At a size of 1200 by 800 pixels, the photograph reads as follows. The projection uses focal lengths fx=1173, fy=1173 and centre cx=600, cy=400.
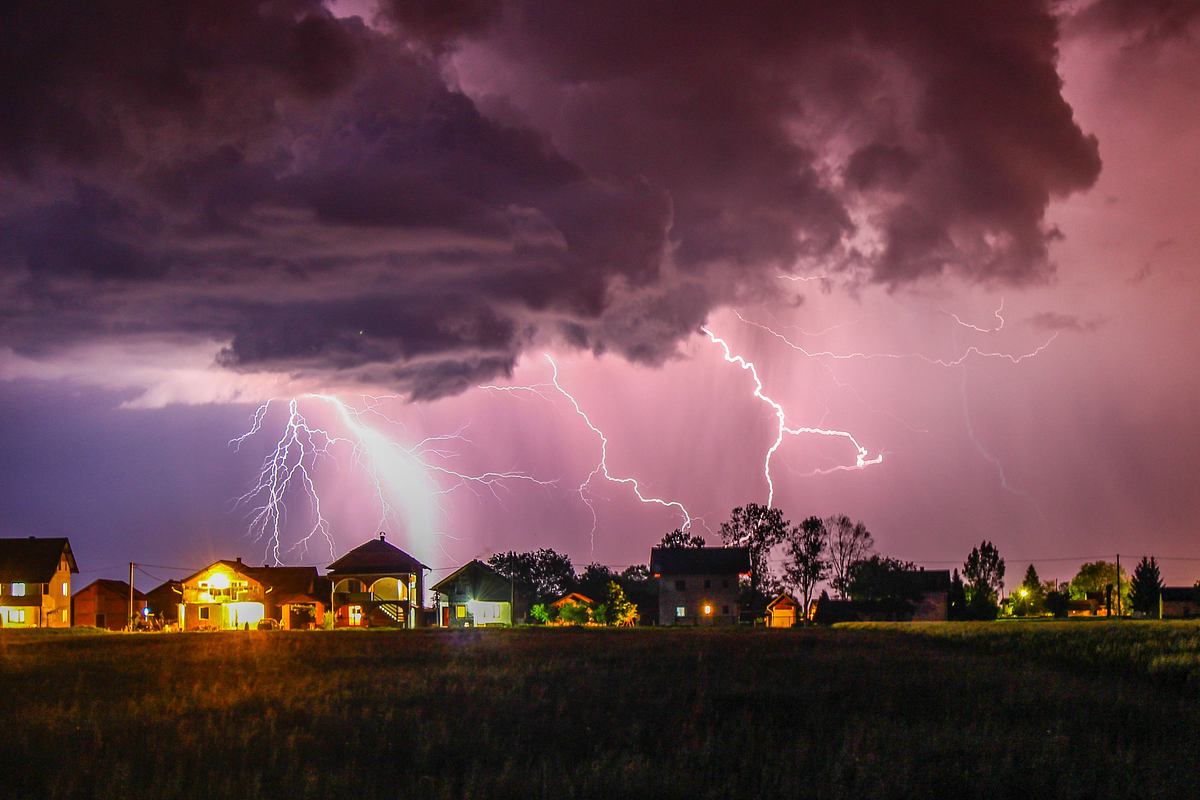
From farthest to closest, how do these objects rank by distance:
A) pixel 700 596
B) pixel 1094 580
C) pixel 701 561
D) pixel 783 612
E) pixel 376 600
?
pixel 1094 580 < pixel 701 561 < pixel 700 596 < pixel 783 612 < pixel 376 600

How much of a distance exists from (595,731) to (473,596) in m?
83.0

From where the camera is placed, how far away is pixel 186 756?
12.4m

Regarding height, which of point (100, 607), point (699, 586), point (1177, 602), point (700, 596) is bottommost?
point (1177, 602)

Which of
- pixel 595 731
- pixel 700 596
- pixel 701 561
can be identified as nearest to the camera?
pixel 595 731

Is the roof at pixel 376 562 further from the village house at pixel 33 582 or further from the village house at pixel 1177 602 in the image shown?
the village house at pixel 1177 602

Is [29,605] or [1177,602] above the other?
[29,605]

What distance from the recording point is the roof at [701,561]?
10888cm

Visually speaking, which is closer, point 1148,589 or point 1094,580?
point 1148,589

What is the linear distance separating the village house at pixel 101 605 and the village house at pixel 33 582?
62.0 feet

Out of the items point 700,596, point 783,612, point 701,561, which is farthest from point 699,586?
point 783,612

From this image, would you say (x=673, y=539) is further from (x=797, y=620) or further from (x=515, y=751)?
(x=515, y=751)

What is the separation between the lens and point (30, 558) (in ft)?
297

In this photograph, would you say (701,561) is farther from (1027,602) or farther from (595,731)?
(595,731)

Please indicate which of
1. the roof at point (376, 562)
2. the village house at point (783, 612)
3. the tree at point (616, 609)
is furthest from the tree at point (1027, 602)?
the roof at point (376, 562)
